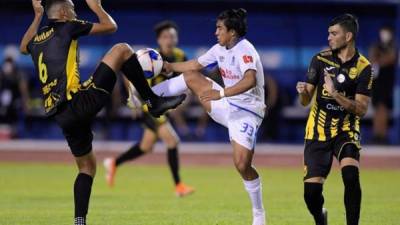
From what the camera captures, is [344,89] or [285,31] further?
[285,31]

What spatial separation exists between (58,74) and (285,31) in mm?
18920

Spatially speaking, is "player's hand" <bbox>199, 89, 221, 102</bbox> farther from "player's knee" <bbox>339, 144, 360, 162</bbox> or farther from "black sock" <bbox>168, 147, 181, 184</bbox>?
"black sock" <bbox>168, 147, 181, 184</bbox>

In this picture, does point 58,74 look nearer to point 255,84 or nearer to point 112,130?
point 255,84

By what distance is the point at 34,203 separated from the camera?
14.4 m

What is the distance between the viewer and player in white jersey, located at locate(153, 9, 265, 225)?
35.8 feet

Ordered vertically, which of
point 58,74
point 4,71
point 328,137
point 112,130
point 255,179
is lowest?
point 112,130

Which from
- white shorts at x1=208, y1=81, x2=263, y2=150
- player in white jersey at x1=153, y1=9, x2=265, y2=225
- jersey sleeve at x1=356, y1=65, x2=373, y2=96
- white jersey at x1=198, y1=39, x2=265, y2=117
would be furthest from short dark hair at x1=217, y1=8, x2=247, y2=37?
jersey sleeve at x1=356, y1=65, x2=373, y2=96

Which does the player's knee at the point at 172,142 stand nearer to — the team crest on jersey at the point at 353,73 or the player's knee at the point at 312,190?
the player's knee at the point at 312,190

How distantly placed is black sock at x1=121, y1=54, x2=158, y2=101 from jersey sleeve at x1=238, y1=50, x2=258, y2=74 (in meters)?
1.03

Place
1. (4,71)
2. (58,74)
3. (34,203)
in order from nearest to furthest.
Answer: (58,74) → (34,203) → (4,71)

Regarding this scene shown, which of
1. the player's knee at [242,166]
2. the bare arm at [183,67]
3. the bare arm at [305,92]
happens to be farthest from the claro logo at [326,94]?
the bare arm at [183,67]

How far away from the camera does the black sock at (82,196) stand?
10242 mm

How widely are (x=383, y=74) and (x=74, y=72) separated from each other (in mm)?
16103

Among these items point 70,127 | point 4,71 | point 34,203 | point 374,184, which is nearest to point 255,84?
point 70,127
